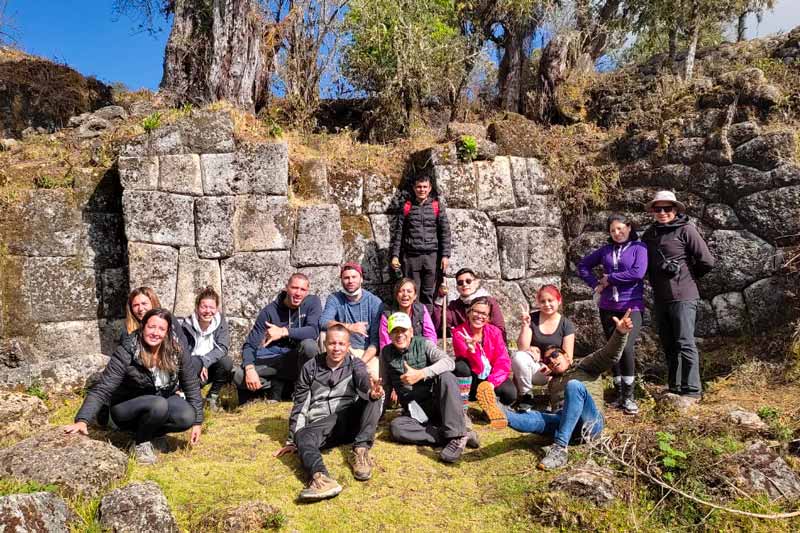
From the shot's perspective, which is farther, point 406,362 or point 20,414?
point 20,414

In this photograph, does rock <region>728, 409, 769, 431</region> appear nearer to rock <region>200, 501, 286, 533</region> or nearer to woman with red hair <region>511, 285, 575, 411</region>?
woman with red hair <region>511, 285, 575, 411</region>

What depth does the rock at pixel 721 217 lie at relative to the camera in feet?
20.7

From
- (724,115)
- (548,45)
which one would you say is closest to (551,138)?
(724,115)

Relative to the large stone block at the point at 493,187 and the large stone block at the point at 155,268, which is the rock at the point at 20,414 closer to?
the large stone block at the point at 155,268

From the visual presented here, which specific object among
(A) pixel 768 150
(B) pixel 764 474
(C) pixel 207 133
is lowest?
(B) pixel 764 474

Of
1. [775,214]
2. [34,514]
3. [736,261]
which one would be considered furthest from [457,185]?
[34,514]

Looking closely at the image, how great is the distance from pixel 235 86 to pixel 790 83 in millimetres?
7114

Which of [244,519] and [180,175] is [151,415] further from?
[180,175]

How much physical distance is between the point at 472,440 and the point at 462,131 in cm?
464

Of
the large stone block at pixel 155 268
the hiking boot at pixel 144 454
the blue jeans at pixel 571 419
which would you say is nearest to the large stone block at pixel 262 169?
the large stone block at pixel 155 268

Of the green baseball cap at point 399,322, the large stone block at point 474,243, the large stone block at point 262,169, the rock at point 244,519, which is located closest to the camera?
the rock at point 244,519

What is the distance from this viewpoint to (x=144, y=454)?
4141 millimetres

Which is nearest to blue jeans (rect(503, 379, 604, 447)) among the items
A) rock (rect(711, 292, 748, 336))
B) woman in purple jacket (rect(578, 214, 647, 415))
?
woman in purple jacket (rect(578, 214, 647, 415))

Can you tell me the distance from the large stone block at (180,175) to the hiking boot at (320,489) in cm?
381
